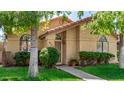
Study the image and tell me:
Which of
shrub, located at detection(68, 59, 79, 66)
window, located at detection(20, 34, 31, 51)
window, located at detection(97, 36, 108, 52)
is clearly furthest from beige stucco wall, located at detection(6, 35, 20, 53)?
window, located at detection(97, 36, 108, 52)

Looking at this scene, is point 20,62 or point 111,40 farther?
point 111,40

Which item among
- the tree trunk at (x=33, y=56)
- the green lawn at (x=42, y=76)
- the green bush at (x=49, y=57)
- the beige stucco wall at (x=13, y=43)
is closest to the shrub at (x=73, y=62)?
the green bush at (x=49, y=57)

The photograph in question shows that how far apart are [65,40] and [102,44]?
2.94 m

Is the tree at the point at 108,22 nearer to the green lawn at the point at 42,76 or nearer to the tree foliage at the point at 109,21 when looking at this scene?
the tree foliage at the point at 109,21

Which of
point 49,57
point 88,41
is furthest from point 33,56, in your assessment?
point 88,41

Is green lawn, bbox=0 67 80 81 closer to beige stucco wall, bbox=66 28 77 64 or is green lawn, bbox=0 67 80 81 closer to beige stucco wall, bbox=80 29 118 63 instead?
beige stucco wall, bbox=66 28 77 64

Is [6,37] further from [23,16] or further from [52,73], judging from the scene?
[23,16]

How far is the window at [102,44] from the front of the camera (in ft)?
85.1

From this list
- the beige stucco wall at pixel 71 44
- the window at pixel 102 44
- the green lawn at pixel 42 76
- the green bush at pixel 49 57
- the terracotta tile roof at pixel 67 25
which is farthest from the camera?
the window at pixel 102 44

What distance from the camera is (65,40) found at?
2525 cm

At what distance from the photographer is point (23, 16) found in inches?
583
